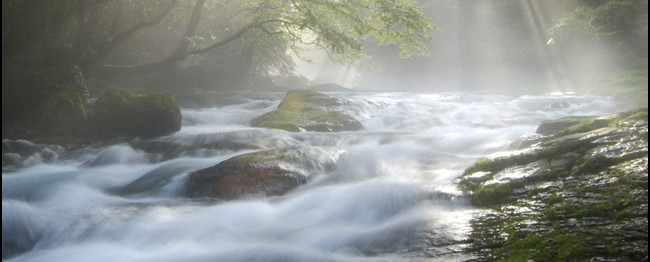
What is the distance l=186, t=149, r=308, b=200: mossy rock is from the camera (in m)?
6.78

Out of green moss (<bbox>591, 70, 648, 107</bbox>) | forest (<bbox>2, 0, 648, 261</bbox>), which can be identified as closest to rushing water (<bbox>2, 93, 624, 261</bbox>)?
forest (<bbox>2, 0, 648, 261</bbox>)

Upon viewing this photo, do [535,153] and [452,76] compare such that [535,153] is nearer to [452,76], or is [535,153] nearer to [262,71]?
[262,71]

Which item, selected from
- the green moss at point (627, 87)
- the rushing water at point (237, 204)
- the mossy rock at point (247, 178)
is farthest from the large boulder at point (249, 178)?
the green moss at point (627, 87)

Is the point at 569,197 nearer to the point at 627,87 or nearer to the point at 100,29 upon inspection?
the point at 100,29

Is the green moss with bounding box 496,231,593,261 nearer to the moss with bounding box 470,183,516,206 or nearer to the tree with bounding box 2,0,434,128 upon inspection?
the moss with bounding box 470,183,516,206

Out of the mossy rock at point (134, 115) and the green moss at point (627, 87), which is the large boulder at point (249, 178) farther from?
the green moss at point (627, 87)

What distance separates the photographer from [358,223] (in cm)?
545

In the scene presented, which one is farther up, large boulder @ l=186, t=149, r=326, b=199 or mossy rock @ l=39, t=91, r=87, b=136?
mossy rock @ l=39, t=91, r=87, b=136

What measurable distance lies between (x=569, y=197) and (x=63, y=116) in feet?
37.1

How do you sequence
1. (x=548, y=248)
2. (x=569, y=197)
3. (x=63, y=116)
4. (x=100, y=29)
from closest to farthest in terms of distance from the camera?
(x=548, y=248), (x=569, y=197), (x=63, y=116), (x=100, y=29)

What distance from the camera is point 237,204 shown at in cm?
636

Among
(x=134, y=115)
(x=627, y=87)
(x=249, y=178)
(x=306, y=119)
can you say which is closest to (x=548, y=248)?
(x=249, y=178)

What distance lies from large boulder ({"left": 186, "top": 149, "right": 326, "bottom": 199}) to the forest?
0.03 m

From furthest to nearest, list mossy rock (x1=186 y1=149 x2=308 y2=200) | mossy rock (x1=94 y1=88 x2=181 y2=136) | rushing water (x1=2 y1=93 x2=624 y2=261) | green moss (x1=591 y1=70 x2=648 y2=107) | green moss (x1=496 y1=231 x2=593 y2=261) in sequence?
green moss (x1=591 y1=70 x2=648 y2=107) < mossy rock (x1=94 y1=88 x2=181 y2=136) < mossy rock (x1=186 y1=149 x2=308 y2=200) < rushing water (x1=2 y1=93 x2=624 y2=261) < green moss (x1=496 y1=231 x2=593 y2=261)
